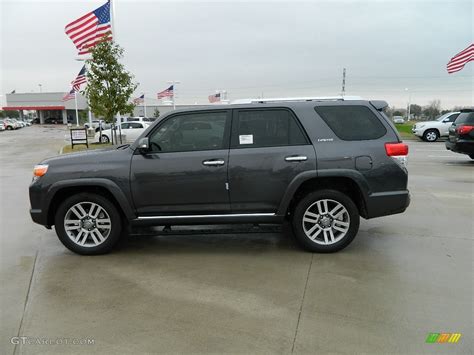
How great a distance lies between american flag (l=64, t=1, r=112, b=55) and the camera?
1777 cm

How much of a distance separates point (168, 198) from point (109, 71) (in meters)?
14.4

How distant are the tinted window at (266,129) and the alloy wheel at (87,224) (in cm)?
183

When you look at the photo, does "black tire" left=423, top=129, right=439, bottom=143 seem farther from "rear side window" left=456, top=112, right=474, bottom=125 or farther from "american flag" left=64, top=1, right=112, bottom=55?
"american flag" left=64, top=1, right=112, bottom=55

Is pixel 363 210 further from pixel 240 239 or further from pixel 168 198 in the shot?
pixel 168 198

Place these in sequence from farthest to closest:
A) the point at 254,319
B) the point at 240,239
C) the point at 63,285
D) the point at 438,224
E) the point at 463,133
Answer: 1. the point at 463,133
2. the point at 438,224
3. the point at 240,239
4. the point at 63,285
5. the point at 254,319

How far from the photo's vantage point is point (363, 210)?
4.94 meters

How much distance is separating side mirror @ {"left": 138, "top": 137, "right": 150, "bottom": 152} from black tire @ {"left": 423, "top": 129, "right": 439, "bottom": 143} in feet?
73.6

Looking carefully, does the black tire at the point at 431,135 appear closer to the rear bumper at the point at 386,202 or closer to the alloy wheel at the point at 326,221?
the rear bumper at the point at 386,202

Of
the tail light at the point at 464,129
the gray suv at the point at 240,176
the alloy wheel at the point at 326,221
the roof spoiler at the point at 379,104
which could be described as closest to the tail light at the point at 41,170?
the gray suv at the point at 240,176

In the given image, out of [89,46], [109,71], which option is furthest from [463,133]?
[89,46]

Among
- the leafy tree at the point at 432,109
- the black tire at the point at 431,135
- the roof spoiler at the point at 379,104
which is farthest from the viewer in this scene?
the leafy tree at the point at 432,109

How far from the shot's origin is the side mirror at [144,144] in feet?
15.4

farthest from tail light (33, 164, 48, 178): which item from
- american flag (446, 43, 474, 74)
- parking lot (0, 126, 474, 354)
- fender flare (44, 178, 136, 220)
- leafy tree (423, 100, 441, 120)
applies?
leafy tree (423, 100, 441, 120)

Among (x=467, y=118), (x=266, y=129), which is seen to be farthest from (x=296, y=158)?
(x=467, y=118)
